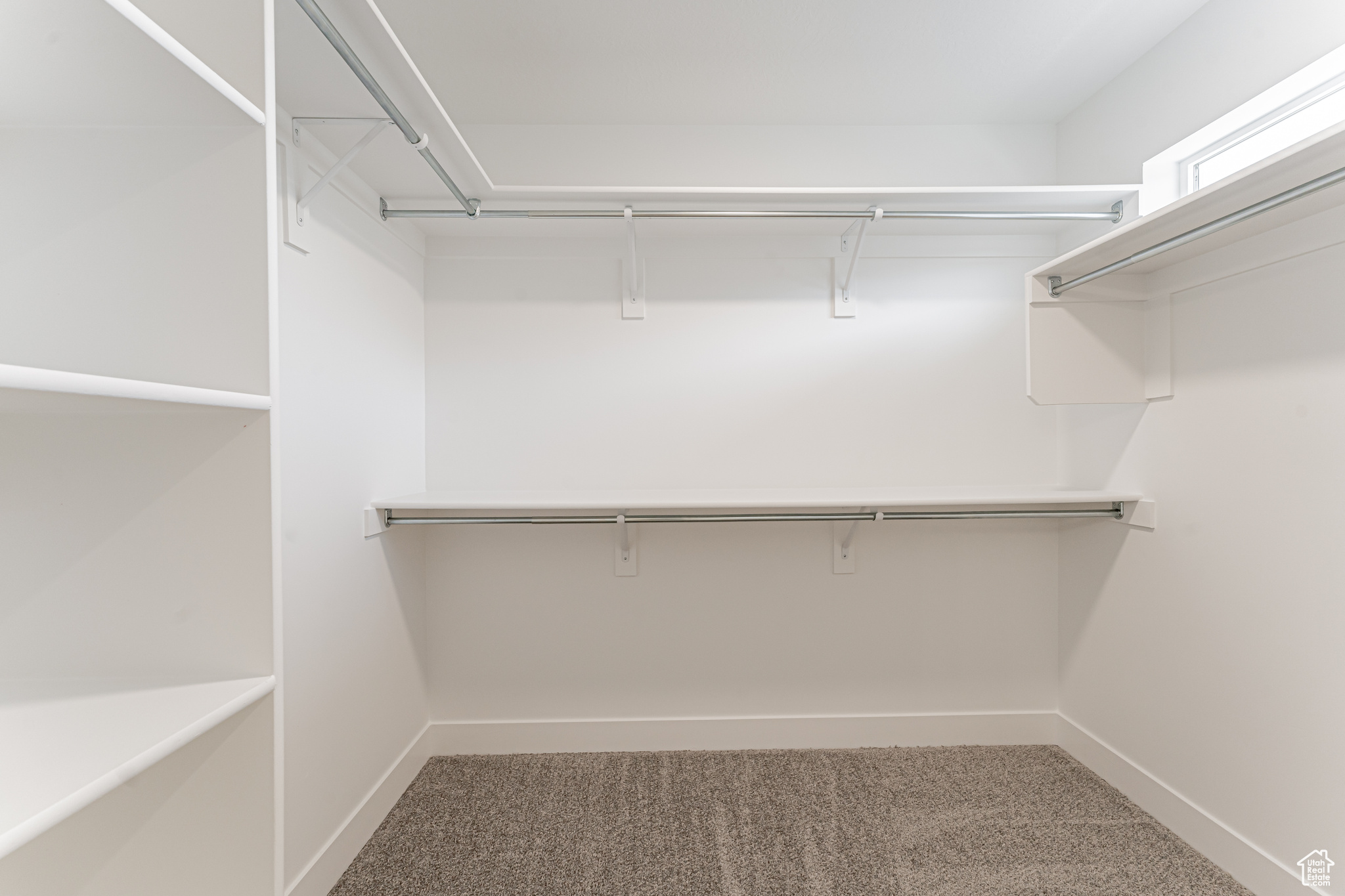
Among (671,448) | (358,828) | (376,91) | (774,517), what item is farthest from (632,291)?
(358,828)

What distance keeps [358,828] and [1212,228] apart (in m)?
2.66

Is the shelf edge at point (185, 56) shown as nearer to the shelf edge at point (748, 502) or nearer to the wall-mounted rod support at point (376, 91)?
the wall-mounted rod support at point (376, 91)

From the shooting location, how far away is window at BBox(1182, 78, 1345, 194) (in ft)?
4.89

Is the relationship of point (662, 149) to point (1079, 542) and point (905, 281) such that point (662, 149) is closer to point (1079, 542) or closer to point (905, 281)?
point (905, 281)

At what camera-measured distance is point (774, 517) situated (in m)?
2.12

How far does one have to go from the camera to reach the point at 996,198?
76.2 inches

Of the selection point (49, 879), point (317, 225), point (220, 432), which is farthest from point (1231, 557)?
point (317, 225)

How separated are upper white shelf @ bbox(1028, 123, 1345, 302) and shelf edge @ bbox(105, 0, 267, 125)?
64.2 inches

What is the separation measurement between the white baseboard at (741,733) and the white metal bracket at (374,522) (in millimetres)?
891

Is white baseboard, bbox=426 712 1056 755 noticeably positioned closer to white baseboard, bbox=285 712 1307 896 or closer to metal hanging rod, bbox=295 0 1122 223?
white baseboard, bbox=285 712 1307 896

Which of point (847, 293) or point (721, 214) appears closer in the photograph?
point (721, 214)

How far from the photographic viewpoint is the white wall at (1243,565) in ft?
4.67

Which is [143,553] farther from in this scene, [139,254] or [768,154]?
[768,154]

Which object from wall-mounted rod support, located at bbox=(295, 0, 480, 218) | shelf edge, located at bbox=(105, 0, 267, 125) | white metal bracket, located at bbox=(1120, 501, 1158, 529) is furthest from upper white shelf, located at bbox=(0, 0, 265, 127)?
white metal bracket, located at bbox=(1120, 501, 1158, 529)
